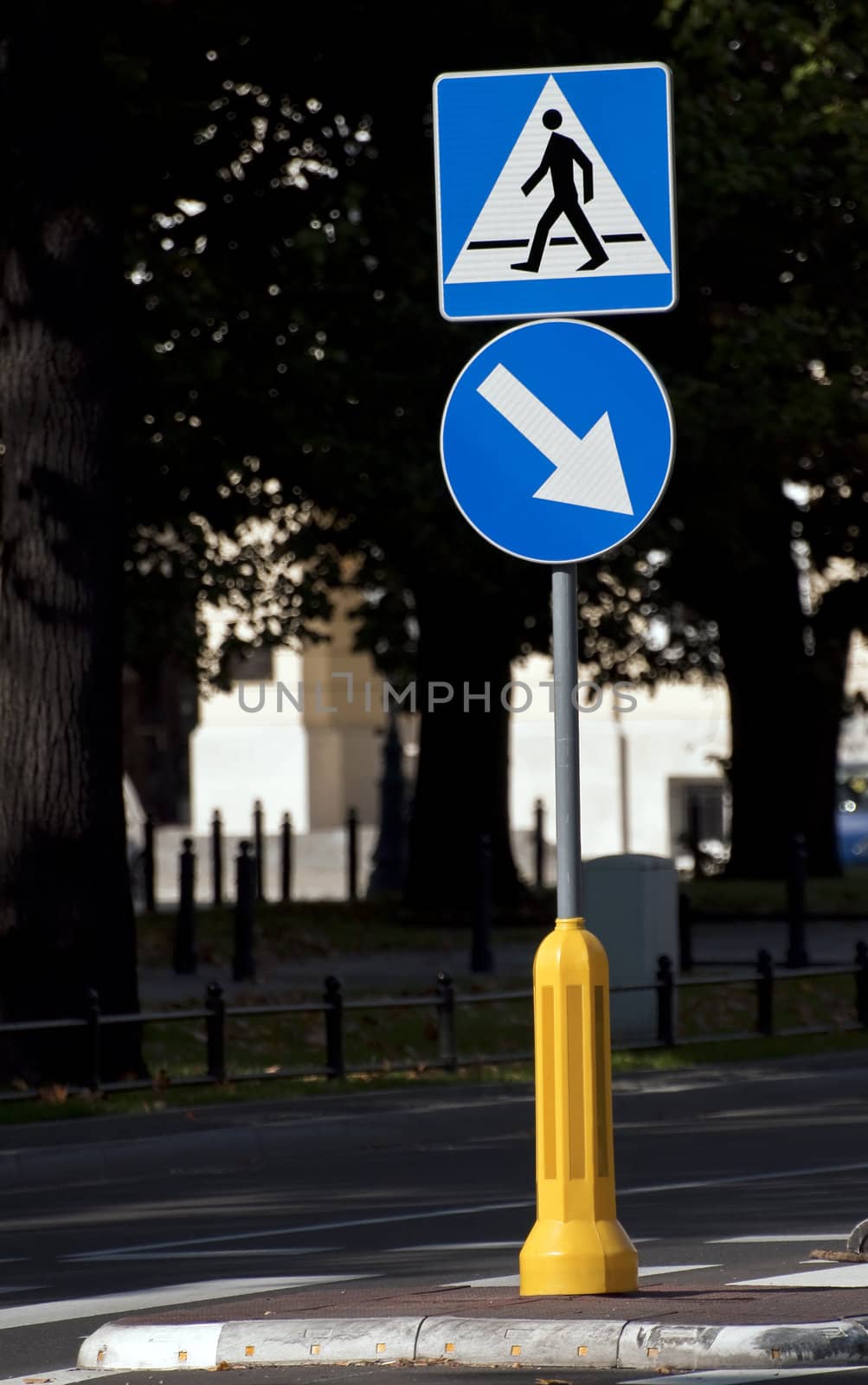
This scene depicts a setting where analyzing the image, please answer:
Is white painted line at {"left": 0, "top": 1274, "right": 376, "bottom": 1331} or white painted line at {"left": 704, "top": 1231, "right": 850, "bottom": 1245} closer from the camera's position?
white painted line at {"left": 0, "top": 1274, "right": 376, "bottom": 1331}

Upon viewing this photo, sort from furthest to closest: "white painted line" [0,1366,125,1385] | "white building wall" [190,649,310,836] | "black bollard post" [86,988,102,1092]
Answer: "white building wall" [190,649,310,836] → "black bollard post" [86,988,102,1092] → "white painted line" [0,1366,125,1385]

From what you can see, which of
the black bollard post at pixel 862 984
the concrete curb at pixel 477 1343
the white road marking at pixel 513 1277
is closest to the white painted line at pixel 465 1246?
the white road marking at pixel 513 1277

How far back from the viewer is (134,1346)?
6902 mm

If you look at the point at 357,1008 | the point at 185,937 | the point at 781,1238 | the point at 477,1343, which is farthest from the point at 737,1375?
the point at 185,937

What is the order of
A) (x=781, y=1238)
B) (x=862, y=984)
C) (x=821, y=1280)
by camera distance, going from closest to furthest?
(x=821, y=1280) → (x=781, y=1238) → (x=862, y=984)

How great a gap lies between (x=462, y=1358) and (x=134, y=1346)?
3.10 feet

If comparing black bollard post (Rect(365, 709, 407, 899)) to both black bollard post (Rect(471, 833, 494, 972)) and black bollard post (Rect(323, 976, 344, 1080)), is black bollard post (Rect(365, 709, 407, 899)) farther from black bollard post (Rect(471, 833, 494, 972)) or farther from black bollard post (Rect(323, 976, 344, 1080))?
black bollard post (Rect(323, 976, 344, 1080))

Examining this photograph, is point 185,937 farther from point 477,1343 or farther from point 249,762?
point 249,762

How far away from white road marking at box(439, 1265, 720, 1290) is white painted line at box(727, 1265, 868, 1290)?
322 millimetres

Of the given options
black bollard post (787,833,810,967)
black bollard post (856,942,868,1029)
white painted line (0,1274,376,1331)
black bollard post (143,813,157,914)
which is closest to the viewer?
white painted line (0,1274,376,1331)

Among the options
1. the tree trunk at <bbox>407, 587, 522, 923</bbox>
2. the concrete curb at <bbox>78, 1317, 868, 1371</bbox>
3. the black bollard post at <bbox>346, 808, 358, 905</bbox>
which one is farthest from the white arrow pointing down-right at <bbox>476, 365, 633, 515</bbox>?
the black bollard post at <bbox>346, 808, 358, 905</bbox>

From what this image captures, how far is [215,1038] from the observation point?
48.0 ft

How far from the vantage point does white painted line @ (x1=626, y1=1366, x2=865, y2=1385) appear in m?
6.13

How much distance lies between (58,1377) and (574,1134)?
58.9 inches
